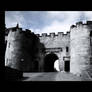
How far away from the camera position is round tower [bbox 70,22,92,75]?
17.1 meters

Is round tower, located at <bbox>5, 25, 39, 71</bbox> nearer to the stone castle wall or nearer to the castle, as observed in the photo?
the castle

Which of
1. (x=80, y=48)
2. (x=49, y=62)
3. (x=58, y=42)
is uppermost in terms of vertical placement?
(x=58, y=42)

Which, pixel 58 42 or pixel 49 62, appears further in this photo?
pixel 49 62

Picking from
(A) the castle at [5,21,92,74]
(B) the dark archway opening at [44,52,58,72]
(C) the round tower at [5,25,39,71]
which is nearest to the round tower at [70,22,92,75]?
(A) the castle at [5,21,92,74]

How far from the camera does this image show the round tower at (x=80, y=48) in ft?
55.9

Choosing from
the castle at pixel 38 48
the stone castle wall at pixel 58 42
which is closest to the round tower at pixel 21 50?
the castle at pixel 38 48

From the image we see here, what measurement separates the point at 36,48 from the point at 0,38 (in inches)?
839

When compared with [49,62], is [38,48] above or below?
above

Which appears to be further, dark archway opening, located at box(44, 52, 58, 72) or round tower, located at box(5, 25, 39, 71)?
dark archway opening, located at box(44, 52, 58, 72)

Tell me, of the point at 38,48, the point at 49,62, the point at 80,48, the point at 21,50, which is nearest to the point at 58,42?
the point at 38,48

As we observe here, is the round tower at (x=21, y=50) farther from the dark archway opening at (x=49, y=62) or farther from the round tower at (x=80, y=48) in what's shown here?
the round tower at (x=80, y=48)

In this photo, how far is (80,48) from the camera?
57.8 feet

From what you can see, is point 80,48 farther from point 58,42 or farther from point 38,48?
point 38,48
